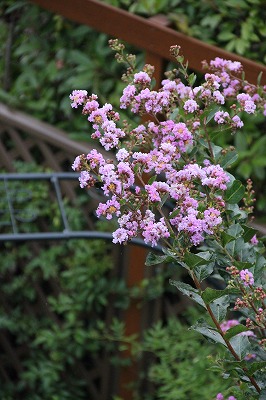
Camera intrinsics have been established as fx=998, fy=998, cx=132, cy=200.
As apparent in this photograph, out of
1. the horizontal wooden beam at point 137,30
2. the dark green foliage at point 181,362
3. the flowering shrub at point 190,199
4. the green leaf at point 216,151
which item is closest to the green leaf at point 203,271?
the flowering shrub at point 190,199

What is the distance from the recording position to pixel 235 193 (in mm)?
1872

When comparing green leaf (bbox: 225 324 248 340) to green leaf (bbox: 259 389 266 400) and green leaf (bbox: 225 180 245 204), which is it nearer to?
green leaf (bbox: 259 389 266 400)

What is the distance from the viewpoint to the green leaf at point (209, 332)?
177 cm

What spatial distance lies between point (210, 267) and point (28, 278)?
2677 mm

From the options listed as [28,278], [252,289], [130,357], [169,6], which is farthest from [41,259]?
[252,289]

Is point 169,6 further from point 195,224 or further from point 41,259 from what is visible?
point 195,224

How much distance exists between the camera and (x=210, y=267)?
178 centimetres

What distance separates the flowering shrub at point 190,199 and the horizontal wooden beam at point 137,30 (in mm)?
1452

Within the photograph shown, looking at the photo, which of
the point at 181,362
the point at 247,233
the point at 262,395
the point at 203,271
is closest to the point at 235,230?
the point at 247,233

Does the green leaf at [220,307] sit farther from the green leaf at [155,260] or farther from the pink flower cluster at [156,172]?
the green leaf at [155,260]

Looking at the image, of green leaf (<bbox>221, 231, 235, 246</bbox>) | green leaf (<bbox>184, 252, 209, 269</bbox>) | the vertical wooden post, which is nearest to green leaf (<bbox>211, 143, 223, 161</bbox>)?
green leaf (<bbox>221, 231, 235, 246</bbox>)

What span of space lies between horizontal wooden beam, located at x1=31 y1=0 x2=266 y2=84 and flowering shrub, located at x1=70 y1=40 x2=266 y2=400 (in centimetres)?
145

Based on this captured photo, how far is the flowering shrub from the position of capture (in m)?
1.71

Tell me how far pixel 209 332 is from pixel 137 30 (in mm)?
2160
